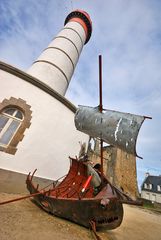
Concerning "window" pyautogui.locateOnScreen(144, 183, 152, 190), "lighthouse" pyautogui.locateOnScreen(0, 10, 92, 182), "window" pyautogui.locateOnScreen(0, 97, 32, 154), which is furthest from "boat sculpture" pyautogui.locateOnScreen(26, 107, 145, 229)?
"window" pyautogui.locateOnScreen(144, 183, 152, 190)

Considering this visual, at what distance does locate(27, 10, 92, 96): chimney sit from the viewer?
1011cm

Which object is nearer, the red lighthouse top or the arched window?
the arched window

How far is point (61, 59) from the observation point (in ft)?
36.9

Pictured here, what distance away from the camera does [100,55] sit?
420 cm

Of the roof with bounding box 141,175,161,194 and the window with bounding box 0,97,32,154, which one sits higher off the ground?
the roof with bounding box 141,175,161,194

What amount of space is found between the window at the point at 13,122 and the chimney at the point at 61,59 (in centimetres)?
380

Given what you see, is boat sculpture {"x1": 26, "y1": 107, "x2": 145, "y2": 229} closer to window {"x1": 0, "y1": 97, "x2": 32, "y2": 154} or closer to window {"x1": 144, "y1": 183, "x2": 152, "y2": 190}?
window {"x1": 0, "y1": 97, "x2": 32, "y2": 154}

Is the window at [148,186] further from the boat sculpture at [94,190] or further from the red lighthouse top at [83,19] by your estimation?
the boat sculpture at [94,190]

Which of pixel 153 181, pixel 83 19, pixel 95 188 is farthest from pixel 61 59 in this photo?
pixel 153 181

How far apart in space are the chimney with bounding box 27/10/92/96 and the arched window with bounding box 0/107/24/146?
13.0 ft

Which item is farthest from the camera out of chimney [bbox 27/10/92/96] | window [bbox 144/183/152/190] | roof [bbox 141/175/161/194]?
window [bbox 144/183/152/190]

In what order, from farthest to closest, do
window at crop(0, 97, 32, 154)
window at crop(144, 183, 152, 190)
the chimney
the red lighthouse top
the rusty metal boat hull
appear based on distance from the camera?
window at crop(144, 183, 152, 190) → the red lighthouse top → the chimney → window at crop(0, 97, 32, 154) → the rusty metal boat hull

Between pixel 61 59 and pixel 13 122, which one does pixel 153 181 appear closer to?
pixel 61 59

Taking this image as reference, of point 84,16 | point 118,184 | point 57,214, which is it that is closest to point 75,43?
point 84,16
